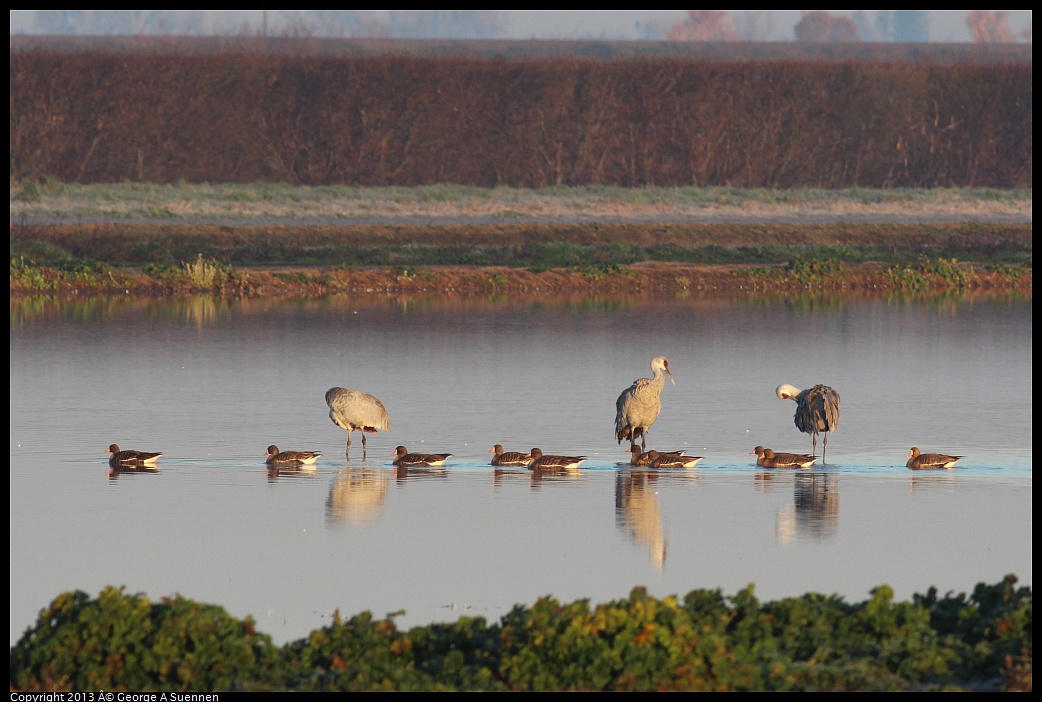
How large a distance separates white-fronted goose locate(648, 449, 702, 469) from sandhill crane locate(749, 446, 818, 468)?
1.67ft

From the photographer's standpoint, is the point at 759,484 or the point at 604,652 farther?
the point at 759,484

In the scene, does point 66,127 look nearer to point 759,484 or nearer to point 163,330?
point 163,330

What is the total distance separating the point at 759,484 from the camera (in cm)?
1427

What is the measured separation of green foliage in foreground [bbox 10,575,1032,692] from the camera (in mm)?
8188

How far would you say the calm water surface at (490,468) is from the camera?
11.0 meters

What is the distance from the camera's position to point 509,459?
49.0 ft

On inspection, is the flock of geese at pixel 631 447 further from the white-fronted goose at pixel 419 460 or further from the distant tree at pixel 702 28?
the distant tree at pixel 702 28

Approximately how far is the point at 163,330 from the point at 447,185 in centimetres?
2692

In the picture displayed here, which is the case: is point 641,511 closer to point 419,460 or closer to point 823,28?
point 419,460

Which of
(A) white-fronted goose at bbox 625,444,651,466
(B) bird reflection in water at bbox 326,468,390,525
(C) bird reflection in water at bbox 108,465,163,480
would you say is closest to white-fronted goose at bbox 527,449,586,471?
(A) white-fronted goose at bbox 625,444,651,466

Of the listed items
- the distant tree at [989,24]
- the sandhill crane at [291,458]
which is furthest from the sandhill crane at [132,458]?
the distant tree at [989,24]

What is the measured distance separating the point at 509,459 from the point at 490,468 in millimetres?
183

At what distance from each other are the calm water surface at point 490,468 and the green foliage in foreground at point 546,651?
3.39ft

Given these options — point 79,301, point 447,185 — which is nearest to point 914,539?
point 79,301
